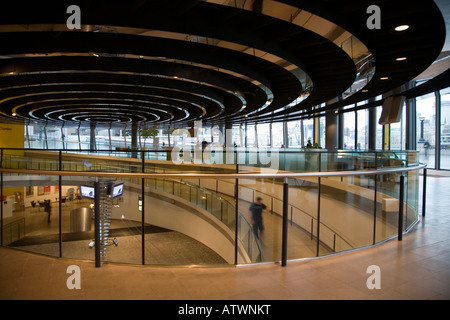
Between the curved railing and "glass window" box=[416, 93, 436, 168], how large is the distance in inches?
447

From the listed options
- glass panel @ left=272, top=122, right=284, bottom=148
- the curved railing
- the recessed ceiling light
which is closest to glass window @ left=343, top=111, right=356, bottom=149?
glass panel @ left=272, top=122, right=284, bottom=148

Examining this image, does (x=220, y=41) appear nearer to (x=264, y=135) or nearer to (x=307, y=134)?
(x=307, y=134)

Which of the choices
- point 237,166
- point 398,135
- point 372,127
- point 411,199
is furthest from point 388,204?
point 398,135

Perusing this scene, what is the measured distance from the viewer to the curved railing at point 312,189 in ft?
13.6

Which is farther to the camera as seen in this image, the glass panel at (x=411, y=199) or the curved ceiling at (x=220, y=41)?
the glass panel at (x=411, y=199)

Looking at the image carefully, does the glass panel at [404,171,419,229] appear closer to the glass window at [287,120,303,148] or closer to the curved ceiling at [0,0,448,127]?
the curved ceiling at [0,0,448,127]

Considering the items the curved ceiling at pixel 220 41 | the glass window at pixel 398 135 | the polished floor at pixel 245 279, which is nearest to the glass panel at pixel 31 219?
the curved ceiling at pixel 220 41

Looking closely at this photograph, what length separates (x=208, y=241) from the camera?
521 inches

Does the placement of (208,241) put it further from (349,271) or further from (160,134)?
(160,134)

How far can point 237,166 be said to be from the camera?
4.11 m

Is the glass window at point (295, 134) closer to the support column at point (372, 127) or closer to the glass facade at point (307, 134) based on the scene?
the glass facade at point (307, 134)

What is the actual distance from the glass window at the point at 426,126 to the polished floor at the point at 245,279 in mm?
16468

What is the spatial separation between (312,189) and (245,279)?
842cm

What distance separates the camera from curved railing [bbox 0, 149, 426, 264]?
4.16 m
